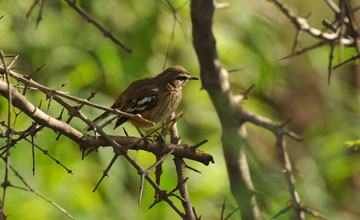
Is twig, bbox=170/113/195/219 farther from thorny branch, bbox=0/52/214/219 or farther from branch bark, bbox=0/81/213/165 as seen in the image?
branch bark, bbox=0/81/213/165

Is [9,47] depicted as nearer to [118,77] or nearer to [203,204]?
[118,77]

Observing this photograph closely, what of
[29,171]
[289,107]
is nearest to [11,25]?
[29,171]

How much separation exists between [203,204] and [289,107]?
5.70m

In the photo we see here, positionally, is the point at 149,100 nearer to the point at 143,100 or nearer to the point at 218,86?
the point at 143,100

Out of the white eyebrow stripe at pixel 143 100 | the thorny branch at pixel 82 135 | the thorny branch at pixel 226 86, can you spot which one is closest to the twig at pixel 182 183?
the thorny branch at pixel 82 135

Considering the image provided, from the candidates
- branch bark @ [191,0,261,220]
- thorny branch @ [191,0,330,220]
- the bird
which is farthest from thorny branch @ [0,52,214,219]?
the bird

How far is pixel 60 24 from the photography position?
22.0 feet

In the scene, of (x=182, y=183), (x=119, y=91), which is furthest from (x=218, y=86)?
(x=119, y=91)

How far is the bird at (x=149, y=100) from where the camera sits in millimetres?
4832

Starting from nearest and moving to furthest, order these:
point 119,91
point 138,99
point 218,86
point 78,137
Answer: point 78,137 → point 218,86 → point 138,99 → point 119,91

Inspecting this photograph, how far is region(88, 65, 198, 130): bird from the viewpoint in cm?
483

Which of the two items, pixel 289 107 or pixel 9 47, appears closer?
pixel 9 47

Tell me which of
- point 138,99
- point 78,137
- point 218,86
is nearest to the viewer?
point 78,137

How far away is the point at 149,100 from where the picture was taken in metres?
4.96
